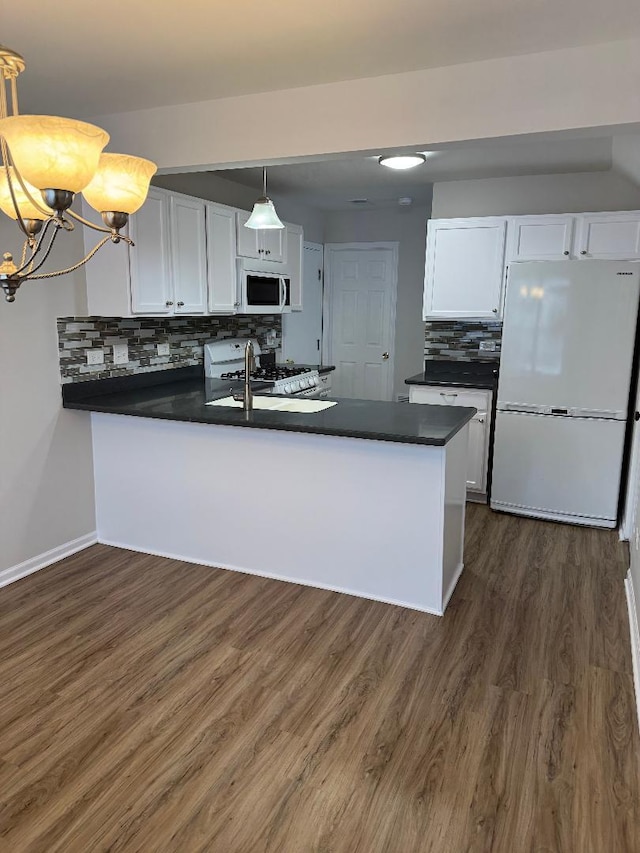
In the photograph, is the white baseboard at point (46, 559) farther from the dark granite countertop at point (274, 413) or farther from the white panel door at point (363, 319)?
the white panel door at point (363, 319)

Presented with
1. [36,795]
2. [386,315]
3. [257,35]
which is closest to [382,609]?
[36,795]

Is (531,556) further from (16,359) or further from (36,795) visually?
(16,359)

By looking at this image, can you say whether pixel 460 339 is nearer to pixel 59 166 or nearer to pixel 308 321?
pixel 308 321

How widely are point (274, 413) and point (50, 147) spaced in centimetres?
195

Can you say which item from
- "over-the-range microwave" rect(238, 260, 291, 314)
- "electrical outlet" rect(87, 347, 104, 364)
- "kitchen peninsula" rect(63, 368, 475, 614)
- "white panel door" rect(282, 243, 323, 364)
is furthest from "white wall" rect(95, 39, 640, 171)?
"white panel door" rect(282, 243, 323, 364)

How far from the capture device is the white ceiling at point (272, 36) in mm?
1931

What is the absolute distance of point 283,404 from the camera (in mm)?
3795

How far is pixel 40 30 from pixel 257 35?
761mm

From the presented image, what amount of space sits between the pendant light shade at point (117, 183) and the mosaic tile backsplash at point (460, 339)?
3567mm

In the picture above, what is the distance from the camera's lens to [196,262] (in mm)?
3867

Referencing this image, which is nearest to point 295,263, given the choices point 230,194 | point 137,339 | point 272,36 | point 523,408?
point 230,194

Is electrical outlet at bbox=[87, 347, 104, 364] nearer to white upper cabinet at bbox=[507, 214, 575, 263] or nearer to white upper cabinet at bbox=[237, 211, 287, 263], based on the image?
white upper cabinet at bbox=[237, 211, 287, 263]

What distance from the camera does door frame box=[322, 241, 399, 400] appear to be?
6242 mm

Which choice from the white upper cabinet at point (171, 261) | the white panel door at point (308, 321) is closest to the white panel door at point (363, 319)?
the white panel door at point (308, 321)
